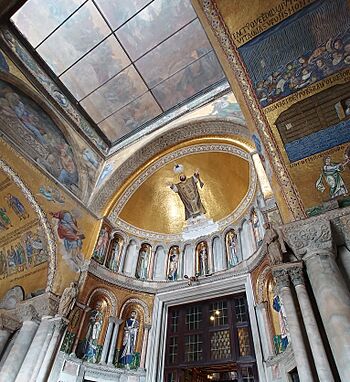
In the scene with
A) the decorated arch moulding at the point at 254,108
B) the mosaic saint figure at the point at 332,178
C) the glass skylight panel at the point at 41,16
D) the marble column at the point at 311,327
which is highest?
the glass skylight panel at the point at 41,16

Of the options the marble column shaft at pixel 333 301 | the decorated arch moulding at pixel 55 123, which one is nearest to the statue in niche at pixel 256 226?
the marble column shaft at pixel 333 301

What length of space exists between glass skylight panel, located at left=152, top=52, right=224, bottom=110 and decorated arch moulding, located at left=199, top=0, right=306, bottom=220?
5.14 meters

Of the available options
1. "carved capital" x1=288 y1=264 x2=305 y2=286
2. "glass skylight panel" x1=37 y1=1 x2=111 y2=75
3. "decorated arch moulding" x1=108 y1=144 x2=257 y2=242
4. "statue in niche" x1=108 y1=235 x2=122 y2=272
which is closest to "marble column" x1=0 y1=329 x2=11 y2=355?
"statue in niche" x1=108 y1=235 x2=122 y2=272

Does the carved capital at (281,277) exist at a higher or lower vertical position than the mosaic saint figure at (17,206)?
lower

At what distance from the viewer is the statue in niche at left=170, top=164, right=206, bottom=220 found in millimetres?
10641

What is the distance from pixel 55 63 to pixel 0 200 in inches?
196

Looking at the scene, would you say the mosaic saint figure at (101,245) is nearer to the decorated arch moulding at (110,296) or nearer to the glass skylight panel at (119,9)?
the decorated arch moulding at (110,296)

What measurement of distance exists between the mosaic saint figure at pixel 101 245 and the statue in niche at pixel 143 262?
137 centimetres

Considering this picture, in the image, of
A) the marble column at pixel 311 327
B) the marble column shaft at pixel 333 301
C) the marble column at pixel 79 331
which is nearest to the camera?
the marble column shaft at pixel 333 301

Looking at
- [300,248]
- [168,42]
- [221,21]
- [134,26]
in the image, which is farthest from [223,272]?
[134,26]

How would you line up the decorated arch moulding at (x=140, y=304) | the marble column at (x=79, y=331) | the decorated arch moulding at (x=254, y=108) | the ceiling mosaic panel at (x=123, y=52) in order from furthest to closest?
the decorated arch moulding at (x=140, y=304)
the ceiling mosaic panel at (x=123, y=52)
the marble column at (x=79, y=331)
the decorated arch moulding at (x=254, y=108)

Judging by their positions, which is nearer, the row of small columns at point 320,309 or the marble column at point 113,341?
the row of small columns at point 320,309

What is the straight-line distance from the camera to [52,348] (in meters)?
6.82

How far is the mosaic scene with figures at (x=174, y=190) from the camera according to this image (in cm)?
443
